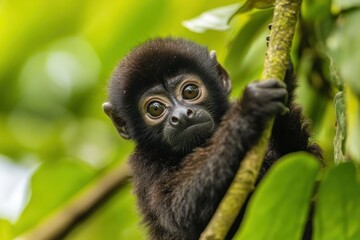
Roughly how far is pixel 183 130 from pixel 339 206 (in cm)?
170

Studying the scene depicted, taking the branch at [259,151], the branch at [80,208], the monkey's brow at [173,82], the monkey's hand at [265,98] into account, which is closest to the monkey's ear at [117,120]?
the branch at [80,208]

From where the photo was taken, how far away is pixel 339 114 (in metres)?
3.58

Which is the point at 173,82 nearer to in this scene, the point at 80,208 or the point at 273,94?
the point at 80,208

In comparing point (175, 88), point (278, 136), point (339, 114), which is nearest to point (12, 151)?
point (175, 88)

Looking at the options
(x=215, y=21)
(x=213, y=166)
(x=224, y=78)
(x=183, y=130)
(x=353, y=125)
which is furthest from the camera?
(x=224, y=78)

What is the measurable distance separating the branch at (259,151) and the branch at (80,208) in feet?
4.84

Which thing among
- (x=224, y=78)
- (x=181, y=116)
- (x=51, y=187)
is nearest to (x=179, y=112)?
(x=181, y=116)

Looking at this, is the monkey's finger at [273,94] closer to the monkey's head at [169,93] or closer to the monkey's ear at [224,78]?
the monkey's head at [169,93]

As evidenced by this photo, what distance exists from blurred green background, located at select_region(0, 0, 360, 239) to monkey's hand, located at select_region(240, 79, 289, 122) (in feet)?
3.51

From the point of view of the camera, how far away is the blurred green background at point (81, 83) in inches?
194

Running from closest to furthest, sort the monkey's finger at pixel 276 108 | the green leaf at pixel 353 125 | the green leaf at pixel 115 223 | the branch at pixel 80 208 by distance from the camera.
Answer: the green leaf at pixel 353 125, the monkey's finger at pixel 276 108, the branch at pixel 80 208, the green leaf at pixel 115 223

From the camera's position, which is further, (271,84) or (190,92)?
(190,92)

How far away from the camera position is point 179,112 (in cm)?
459

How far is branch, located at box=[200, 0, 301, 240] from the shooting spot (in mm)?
2941
